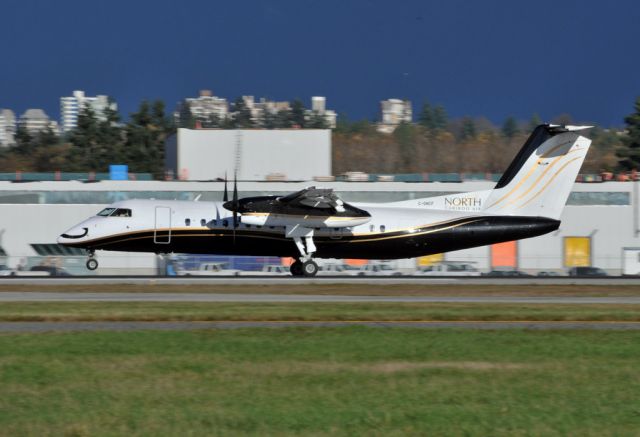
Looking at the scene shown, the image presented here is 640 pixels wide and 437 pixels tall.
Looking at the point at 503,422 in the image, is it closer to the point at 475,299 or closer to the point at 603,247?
the point at 475,299

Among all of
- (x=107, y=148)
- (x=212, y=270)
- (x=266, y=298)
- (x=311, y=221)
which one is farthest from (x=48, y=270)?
(x=107, y=148)

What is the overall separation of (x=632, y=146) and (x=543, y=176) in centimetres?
6594

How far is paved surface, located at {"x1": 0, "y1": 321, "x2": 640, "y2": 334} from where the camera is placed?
1877cm

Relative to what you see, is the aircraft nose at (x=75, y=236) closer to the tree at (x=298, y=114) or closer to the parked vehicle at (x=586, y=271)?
the parked vehicle at (x=586, y=271)

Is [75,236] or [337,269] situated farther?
[337,269]

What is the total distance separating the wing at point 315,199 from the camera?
3612 centimetres

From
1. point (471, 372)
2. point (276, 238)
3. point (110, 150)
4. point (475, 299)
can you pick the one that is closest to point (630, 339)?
point (471, 372)

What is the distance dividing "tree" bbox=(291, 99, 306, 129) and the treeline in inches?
1830

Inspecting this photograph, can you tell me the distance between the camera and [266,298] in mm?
27156

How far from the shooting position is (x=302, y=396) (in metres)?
11.8

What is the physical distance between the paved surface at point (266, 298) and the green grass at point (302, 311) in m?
1.28

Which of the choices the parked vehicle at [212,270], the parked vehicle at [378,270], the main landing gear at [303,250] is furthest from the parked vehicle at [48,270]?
the parked vehicle at [378,270]

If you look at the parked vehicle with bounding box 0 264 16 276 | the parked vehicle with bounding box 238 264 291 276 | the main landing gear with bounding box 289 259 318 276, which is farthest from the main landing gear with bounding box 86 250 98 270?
the parked vehicle with bounding box 238 264 291 276

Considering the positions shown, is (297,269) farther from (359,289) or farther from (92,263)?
(92,263)
